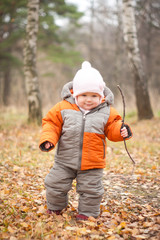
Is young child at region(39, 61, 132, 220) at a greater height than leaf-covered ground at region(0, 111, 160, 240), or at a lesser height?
greater

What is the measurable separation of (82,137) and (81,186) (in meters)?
0.54

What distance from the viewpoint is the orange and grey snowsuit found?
2590mm

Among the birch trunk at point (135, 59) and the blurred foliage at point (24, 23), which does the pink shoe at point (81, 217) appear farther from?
the blurred foliage at point (24, 23)

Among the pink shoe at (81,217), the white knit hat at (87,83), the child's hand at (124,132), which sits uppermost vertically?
the white knit hat at (87,83)

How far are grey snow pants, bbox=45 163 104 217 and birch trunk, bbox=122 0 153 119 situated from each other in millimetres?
6182

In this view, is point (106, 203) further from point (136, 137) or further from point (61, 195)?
point (136, 137)

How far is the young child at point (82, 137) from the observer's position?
102 inches

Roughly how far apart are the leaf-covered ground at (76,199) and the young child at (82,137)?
0.26 m

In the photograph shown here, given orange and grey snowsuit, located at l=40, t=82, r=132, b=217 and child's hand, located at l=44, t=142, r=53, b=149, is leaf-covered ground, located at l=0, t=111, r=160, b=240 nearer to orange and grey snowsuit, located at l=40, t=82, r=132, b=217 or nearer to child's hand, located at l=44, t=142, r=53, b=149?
orange and grey snowsuit, located at l=40, t=82, r=132, b=217

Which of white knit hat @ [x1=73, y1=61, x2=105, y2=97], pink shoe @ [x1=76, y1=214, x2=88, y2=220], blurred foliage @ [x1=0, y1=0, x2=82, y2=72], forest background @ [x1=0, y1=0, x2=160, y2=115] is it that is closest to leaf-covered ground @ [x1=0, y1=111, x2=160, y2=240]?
pink shoe @ [x1=76, y1=214, x2=88, y2=220]

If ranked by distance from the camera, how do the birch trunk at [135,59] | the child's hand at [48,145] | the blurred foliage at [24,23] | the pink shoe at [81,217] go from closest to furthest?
the child's hand at [48,145], the pink shoe at [81,217], the birch trunk at [135,59], the blurred foliage at [24,23]

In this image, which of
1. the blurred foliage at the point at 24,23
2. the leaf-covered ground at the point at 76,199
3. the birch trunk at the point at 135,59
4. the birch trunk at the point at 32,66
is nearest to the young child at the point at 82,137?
the leaf-covered ground at the point at 76,199

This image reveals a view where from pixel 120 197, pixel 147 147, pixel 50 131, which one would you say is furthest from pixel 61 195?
pixel 147 147

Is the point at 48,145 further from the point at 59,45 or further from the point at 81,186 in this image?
the point at 59,45
